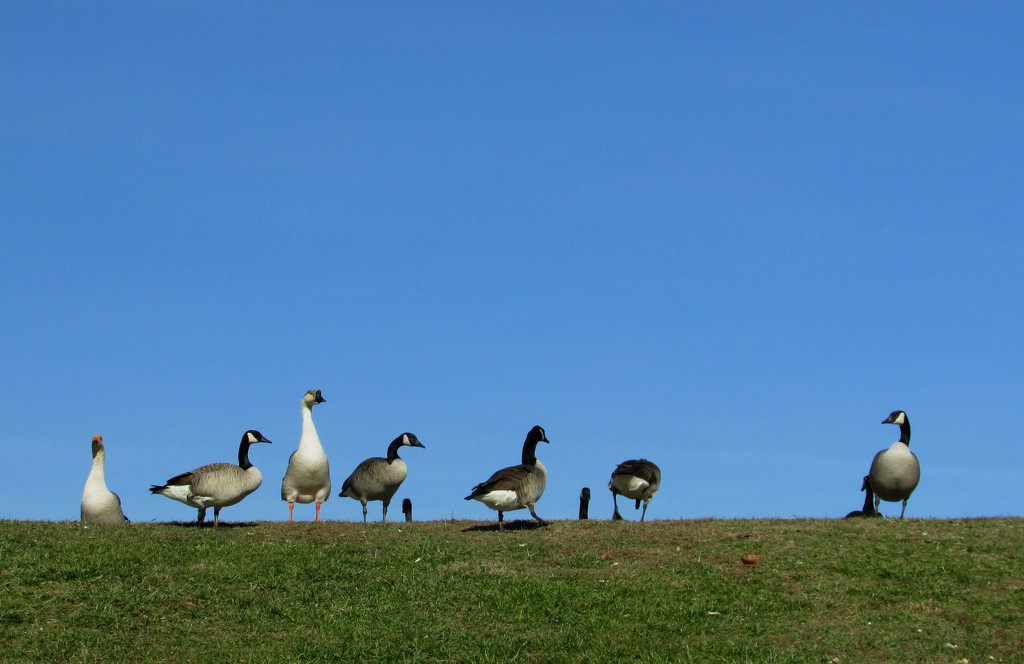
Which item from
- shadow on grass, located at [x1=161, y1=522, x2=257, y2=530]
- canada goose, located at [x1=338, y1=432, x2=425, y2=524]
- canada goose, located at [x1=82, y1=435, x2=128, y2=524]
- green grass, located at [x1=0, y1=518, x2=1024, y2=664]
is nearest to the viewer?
green grass, located at [x1=0, y1=518, x2=1024, y2=664]

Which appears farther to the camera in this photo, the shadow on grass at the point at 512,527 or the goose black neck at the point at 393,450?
the goose black neck at the point at 393,450

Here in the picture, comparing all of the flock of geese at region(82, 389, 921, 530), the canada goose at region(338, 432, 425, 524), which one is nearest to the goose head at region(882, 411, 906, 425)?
the flock of geese at region(82, 389, 921, 530)

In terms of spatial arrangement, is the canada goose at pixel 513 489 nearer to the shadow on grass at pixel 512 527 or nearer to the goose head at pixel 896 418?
the shadow on grass at pixel 512 527

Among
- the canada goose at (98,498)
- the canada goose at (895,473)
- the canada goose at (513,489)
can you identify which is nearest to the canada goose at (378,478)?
the canada goose at (513,489)

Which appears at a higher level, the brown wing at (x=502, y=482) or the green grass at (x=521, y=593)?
the brown wing at (x=502, y=482)

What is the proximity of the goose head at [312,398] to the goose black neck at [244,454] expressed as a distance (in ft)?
8.23

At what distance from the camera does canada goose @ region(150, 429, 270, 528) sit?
24.4m

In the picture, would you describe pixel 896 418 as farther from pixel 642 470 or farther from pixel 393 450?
pixel 393 450

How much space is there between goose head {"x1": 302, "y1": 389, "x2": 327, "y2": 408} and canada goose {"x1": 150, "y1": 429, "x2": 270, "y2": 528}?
3274mm

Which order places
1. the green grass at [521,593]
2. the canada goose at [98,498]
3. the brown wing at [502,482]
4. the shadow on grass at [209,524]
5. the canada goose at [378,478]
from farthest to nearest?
the canada goose at [378,478] < the canada goose at [98,498] < the shadow on grass at [209,524] < the brown wing at [502,482] < the green grass at [521,593]

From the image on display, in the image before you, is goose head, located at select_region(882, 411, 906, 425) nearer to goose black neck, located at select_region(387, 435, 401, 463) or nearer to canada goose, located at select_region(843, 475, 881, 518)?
canada goose, located at select_region(843, 475, 881, 518)

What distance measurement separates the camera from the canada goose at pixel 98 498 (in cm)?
2636

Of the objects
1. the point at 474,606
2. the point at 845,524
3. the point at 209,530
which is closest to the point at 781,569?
the point at 845,524

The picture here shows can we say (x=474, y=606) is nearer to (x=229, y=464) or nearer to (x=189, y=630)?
(x=189, y=630)
